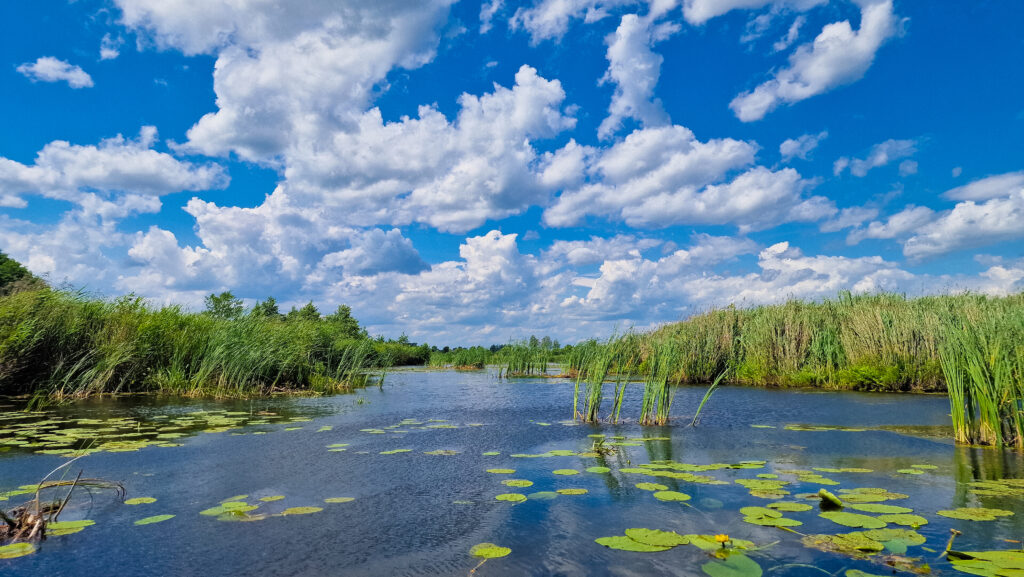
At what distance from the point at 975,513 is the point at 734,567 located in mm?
2166

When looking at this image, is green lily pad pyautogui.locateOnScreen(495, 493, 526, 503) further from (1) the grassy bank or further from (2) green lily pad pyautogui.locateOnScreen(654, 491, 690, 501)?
(1) the grassy bank

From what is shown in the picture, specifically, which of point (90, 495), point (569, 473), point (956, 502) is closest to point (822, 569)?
point (956, 502)

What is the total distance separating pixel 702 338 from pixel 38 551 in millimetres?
17119

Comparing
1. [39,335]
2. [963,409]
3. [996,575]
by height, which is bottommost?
[996,575]

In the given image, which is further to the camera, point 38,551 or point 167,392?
point 167,392

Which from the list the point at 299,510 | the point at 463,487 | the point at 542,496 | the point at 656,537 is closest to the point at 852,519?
the point at 656,537

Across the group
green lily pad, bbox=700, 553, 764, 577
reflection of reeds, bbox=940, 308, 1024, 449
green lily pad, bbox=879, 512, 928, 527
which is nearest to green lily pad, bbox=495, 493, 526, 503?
green lily pad, bbox=700, 553, 764, 577

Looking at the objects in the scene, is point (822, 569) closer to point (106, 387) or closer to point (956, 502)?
point (956, 502)

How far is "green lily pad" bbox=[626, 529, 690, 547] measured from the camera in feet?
10.7

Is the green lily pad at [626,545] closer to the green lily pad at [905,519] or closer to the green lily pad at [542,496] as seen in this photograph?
the green lily pad at [542,496]

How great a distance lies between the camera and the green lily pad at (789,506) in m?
3.87

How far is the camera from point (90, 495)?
434 cm

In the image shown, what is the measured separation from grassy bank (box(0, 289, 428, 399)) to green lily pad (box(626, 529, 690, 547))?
11.5 meters

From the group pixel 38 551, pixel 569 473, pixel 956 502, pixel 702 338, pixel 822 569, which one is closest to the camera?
pixel 822 569
